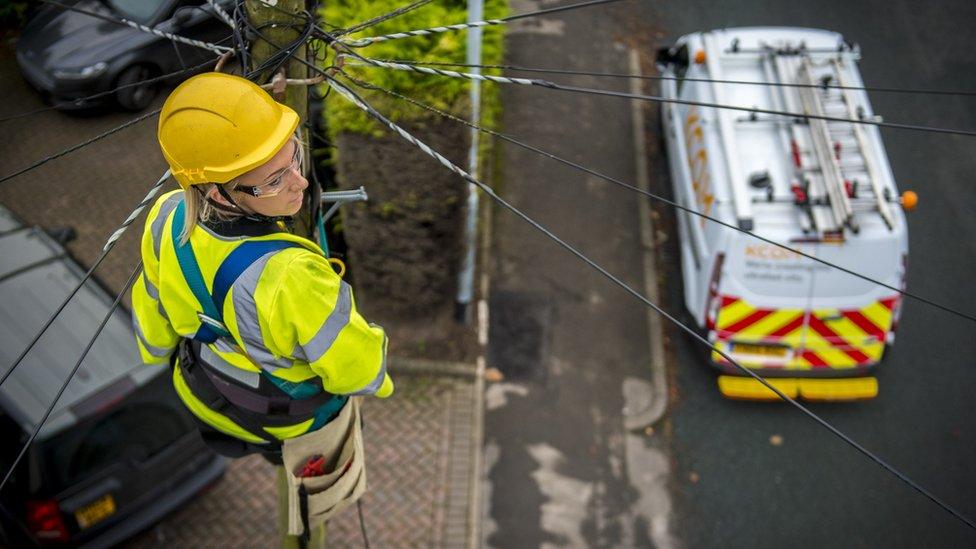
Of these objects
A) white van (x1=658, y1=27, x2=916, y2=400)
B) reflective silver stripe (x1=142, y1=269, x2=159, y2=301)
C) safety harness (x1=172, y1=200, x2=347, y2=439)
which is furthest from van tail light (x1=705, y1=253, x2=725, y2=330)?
reflective silver stripe (x1=142, y1=269, x2=159, y2=301)

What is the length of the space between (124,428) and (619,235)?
5.76 meters

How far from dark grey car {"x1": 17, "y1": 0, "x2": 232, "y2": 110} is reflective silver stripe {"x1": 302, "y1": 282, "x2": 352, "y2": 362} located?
797 cm

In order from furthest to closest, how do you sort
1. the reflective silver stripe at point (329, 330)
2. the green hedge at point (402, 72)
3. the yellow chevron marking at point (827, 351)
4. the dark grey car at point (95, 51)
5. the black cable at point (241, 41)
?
1. the dark grey car at point (95, 51)
2. the yellow chevron marking at point (827, 351)
3. the green hedge at point (402, 72)
4. the black cable at point (241, 41)
5. the reflective silver stripe at point (329, 330)

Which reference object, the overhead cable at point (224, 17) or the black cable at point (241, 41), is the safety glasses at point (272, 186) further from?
the overhead cable at point (224, 17)

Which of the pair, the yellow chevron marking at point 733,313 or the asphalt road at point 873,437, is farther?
the yellow chevron marking at point 733,313

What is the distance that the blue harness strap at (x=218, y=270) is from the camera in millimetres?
2820

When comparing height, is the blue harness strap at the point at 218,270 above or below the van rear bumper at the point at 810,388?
above

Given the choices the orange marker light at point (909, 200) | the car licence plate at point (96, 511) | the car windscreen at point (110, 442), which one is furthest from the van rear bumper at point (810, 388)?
the car licence plate at point (96, 511)

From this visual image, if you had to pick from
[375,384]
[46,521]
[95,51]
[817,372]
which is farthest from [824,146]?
[95,51]

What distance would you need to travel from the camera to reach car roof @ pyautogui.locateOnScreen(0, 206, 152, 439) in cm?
573

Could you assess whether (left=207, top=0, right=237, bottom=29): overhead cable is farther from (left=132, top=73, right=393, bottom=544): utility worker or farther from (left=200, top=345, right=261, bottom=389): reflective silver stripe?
(left=200, top=345, right=261, bottom=389): reflective silver stripe

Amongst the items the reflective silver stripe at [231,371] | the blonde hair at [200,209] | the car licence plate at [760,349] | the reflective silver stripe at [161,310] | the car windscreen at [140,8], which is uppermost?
the blonde hair at [200,209]

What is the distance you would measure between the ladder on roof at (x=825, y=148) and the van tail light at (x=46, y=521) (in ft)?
20.7

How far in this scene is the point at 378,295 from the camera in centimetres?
839
